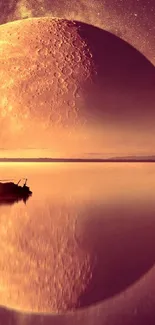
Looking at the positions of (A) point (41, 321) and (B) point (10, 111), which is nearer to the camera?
(A) point (41, 321)

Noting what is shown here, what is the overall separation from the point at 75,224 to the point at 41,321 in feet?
37.3

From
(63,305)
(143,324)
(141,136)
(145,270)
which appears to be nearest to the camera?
(143,324)

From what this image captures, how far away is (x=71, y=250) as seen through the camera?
1627 cm

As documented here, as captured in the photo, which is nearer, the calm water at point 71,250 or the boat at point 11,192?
the calm water at point 71,250

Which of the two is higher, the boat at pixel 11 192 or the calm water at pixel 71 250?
the boat at pixel 11 192

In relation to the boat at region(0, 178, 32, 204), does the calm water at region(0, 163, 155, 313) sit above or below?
below

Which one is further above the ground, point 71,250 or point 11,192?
point 11,192

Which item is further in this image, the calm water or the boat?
the boat

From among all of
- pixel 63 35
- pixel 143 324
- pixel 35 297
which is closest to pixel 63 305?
pixel 35 297

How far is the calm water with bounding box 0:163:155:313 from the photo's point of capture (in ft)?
40.2

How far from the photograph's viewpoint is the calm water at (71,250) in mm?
12250

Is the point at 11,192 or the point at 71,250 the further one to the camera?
the point at 11,192

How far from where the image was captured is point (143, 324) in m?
9.77

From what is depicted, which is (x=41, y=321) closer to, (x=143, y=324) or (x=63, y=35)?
(x=143, y=324)
